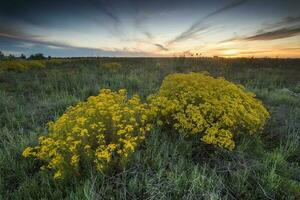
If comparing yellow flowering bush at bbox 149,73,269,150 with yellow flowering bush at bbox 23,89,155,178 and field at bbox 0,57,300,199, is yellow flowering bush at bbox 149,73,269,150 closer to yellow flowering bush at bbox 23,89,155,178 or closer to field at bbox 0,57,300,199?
field at bbox 0,57,300,199

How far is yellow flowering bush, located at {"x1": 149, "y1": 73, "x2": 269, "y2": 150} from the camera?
4102 millimetres

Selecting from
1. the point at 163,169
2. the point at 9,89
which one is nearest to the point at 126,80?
the point at 9,89

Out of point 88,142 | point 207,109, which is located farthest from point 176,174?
point 207,109

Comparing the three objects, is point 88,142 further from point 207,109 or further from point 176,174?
point 207,109

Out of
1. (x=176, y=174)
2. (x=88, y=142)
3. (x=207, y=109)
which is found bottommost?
(x=176, y=174)

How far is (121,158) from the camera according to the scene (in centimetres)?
346

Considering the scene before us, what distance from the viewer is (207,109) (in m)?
4.18

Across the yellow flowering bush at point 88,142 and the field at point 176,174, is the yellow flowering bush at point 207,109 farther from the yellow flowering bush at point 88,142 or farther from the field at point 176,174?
the yellow flowering bush at point 88,142

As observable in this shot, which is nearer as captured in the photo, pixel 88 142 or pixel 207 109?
pixel 88 142

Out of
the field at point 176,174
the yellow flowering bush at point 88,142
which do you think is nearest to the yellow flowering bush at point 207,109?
the field at point 176,174

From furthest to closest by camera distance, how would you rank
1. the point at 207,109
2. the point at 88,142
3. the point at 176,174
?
the point at 207,109 → the point at 88,142 → the point at 176,174

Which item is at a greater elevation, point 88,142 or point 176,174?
point 88,142

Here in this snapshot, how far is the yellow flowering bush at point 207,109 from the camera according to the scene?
410 centimetres

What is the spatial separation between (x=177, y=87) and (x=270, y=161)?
1.77 meters
